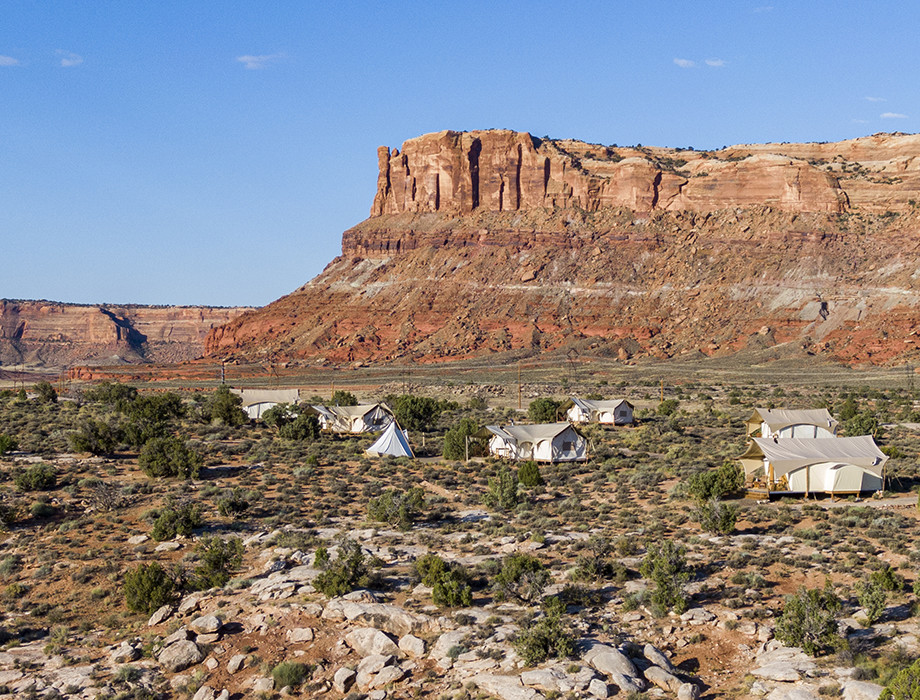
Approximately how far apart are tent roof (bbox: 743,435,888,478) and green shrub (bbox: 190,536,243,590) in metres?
17.6

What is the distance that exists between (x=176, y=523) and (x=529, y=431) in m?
19.0

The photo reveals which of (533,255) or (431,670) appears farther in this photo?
(533,255)

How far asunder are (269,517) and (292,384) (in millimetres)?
75014

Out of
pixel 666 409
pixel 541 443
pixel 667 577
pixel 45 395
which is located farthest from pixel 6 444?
pixel 666 409

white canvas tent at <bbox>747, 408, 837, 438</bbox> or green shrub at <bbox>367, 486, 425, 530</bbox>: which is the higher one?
white canvas tent at <bbox>747, 408, 837, 438</bbox>

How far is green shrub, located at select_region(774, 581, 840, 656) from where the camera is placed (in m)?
15.4

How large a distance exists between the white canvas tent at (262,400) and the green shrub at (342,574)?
33.1m

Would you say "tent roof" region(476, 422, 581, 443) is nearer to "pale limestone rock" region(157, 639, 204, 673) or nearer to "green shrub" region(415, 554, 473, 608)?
"green shrub" region(415, 554, 473, 608)

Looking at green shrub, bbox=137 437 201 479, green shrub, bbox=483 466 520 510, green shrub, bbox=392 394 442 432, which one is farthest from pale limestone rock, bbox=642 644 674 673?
green shrub, bbox=392 394 442 432

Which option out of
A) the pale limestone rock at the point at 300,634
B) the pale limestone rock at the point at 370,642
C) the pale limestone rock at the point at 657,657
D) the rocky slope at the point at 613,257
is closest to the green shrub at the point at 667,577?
the pale limestone rock at the point at 657,657

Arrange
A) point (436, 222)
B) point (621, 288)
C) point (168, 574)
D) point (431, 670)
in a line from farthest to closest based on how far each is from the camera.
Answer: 1. point (436, 222)
2. point (621, 288)
3. point (168, 574)
4. point (431, 670)

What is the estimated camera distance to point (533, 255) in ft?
466

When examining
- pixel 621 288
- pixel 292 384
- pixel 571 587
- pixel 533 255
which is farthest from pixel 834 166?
pixel 571 587

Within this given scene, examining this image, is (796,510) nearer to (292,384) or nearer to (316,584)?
(316,584)
